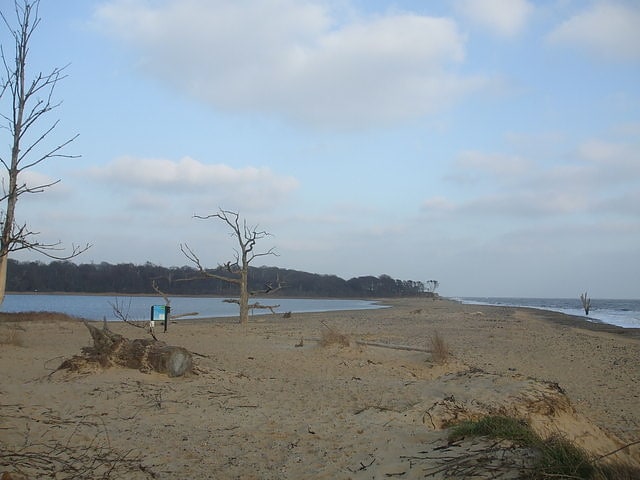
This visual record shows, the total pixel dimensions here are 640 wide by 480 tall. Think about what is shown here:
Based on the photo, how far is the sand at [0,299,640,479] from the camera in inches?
181

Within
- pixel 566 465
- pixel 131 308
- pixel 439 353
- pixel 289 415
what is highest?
pixel 566 465

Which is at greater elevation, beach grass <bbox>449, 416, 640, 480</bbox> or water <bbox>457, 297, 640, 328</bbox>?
beach grass <bbox>449, 416, 640, 480</bbox>

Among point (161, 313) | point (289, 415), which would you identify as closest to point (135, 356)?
point (289, 415)

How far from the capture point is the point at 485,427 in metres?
4.77

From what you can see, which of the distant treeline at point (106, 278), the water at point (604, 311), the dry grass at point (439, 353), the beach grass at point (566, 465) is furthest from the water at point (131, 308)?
the water at point (604, 311)

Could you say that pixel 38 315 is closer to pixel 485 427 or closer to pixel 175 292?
pixel 485 427

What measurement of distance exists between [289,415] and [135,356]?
3.93 meters

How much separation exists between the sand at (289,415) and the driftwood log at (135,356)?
260 millimetres

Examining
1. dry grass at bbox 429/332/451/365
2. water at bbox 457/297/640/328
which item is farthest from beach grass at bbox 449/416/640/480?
water at bbox 457/297/640/328

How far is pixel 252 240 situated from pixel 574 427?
61.2 feet

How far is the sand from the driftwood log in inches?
10.2

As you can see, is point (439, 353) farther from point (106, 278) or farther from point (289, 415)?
point (106, 278)

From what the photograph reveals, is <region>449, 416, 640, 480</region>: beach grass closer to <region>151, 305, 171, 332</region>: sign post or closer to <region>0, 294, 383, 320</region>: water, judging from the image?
<region>151, 305, 171, 332</region>: sign post

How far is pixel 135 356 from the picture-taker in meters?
9.27
